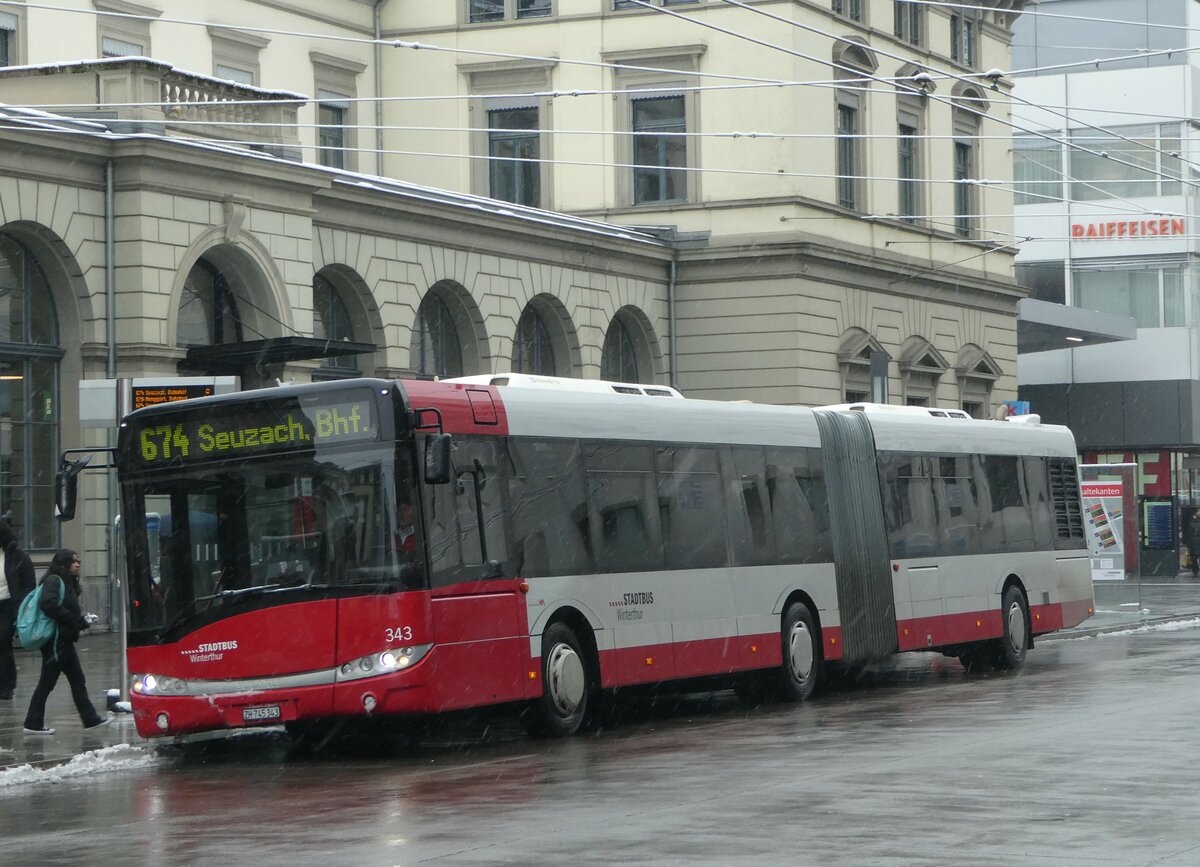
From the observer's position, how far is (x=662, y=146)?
42.2m

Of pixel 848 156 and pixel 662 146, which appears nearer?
pixel 662 146

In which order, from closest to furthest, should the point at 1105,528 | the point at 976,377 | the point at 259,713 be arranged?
the point at 259,713
the point at 1105,528
the point at 976,377

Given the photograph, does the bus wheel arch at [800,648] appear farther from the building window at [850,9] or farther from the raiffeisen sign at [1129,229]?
the raiffeisen sign at [1129,229]

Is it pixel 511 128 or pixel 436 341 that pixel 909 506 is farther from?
pixel 511 128

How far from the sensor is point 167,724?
1570 cm

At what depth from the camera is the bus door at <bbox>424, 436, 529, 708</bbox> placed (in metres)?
15.5

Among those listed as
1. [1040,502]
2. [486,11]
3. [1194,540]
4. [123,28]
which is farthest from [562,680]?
[1194,540]

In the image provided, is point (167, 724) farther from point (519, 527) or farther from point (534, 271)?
point (534, 271)

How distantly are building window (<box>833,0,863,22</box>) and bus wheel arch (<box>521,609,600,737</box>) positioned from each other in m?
27.9

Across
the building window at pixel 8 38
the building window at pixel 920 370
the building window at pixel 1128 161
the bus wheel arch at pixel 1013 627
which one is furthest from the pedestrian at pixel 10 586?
the building window at pixel 1128 161

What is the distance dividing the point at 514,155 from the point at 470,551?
92.2ft

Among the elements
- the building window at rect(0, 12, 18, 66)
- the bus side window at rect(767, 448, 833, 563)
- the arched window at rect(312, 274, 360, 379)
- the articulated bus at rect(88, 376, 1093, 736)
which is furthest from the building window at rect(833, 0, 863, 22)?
the bus side window at rect(767, 448, 833, 563)

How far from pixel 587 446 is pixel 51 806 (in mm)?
5840

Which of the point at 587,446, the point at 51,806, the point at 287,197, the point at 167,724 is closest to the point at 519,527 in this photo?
the point at 587,446
